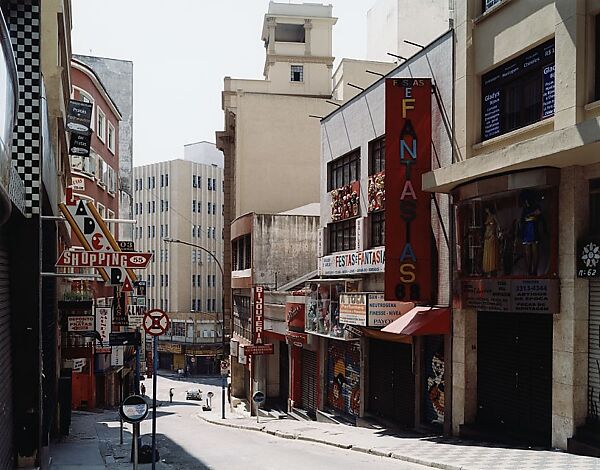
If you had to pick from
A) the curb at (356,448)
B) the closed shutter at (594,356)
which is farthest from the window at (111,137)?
the closed shutter at (594,356)

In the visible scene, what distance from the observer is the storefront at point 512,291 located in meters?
16.4

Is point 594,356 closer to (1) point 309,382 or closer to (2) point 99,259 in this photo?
(2) point 99,259

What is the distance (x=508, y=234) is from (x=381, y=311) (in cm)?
603

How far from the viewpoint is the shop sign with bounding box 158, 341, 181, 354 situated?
3425 inches

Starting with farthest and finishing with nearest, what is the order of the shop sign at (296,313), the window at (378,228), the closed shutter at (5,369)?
the shop sign at (296,313) → the window at (378,228) → the closed shutter at (5,369)

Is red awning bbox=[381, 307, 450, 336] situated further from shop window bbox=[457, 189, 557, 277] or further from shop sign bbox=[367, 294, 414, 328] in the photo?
shop sign bbox=[367, 294, 414, 328]

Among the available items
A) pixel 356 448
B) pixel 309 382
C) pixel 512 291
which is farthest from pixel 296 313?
pixel 512 291

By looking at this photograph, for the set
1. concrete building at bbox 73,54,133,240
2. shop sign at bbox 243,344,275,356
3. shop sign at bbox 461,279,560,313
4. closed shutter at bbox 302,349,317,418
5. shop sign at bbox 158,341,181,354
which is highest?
concrete building at bbox 73,54,133,240

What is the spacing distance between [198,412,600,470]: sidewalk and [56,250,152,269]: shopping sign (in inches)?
289

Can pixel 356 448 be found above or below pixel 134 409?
below

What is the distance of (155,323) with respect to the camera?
16.8 meters

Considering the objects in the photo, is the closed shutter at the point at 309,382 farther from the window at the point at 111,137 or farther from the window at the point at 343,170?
the window at the point at 111,137

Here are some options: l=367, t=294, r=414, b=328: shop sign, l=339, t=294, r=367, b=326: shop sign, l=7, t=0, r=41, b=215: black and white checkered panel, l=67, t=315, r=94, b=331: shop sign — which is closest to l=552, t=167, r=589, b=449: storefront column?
l=367, t=294, r=414, b=328: shop sign

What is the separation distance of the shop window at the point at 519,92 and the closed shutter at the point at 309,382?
15.5 m
